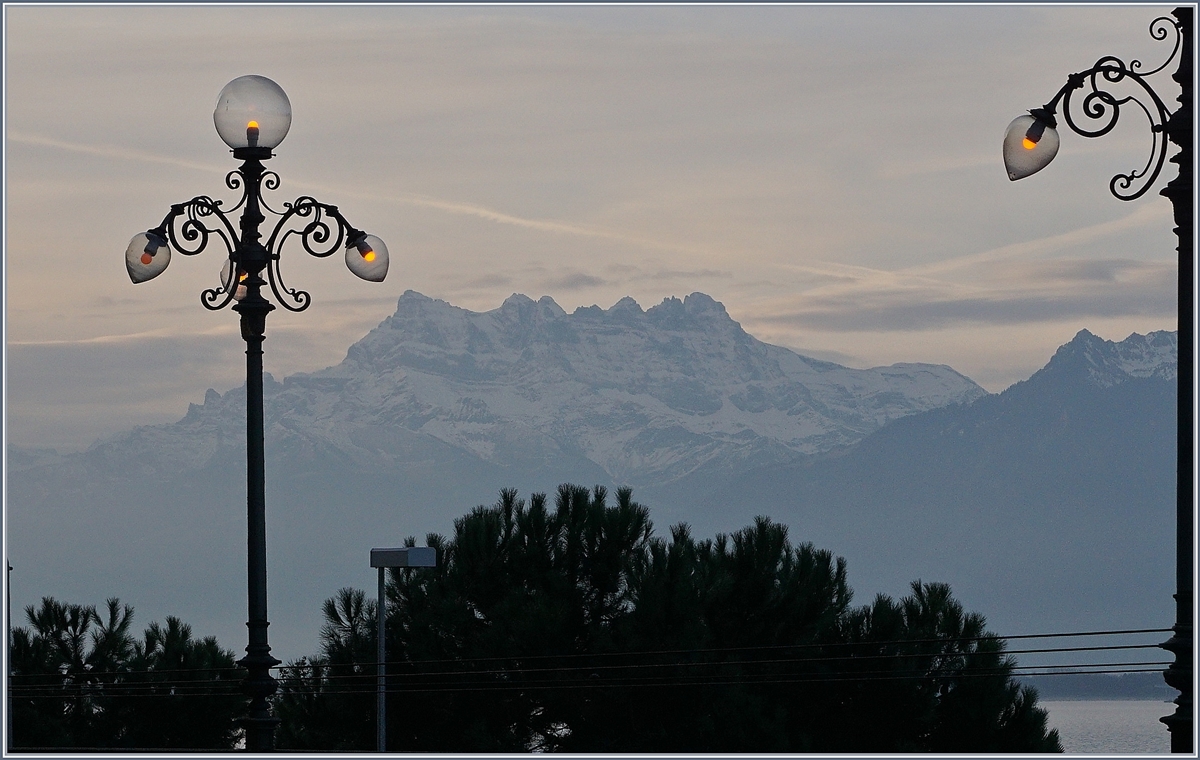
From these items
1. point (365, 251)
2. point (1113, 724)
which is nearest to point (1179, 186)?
point (365, 251)

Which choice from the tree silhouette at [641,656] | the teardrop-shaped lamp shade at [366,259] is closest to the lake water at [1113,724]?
the tree silhouette at [641,656]

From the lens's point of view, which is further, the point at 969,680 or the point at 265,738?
the point at 969,680

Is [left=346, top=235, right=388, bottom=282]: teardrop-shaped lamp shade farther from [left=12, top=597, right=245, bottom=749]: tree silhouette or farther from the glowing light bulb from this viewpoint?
[left=12, top=597, right=245, bottom=749]: tree silhouette

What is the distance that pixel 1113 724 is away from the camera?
145 meters

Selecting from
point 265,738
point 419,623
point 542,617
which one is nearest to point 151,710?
point 419,623

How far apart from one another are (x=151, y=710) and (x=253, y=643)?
17.7m

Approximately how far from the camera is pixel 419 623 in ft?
83.7

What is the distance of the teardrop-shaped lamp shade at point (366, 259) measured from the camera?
10.0 metres

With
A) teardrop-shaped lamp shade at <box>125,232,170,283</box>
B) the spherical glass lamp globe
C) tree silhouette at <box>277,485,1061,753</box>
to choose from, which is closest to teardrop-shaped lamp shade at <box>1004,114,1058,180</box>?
the spherical glass lamp globe

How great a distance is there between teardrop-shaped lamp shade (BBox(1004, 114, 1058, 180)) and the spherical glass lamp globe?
377cm

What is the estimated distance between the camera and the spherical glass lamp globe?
9344mm

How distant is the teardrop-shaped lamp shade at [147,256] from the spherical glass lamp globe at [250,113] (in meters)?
0.79

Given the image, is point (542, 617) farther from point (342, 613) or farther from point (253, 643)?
point (253, 643)

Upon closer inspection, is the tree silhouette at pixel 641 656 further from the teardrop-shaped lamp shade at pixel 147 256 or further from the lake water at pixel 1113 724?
the lake water at pixel 1113 724
